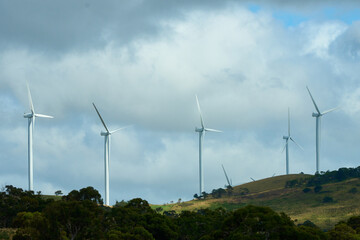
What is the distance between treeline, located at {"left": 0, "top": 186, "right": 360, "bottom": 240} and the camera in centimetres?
9569

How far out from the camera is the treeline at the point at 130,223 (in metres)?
95.7

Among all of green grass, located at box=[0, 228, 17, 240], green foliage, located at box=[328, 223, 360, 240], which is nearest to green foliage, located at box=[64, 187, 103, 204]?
green grass, located at box=[0, 228, 17, 240]

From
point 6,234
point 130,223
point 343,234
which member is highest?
point 130,223

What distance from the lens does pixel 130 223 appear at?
126812 mm

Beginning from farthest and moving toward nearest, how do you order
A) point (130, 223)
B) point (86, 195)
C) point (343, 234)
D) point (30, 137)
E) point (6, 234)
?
1. point (30, 137)
2. point (86, 195)
3. point (130, 223)
4. point (6, 234)
5. point (343, 234)

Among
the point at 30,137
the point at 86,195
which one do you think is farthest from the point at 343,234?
the point at 30,137

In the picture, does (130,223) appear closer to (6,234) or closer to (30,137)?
(6,234)

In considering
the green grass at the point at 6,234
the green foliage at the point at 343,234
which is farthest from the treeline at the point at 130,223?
the green grass at the point at 6,234

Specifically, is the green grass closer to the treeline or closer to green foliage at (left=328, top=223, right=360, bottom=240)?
the treeline

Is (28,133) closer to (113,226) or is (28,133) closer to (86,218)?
(113,226)

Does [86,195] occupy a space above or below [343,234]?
above

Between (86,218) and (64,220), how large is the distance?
346 centimetres

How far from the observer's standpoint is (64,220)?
104 meters

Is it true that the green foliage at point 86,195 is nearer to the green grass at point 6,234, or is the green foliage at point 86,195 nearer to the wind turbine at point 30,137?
the green grass at point 6,234
